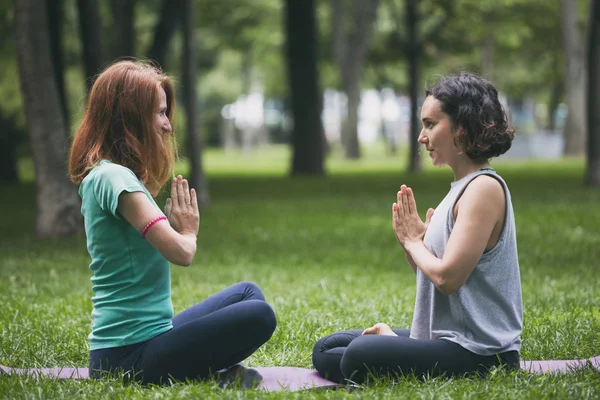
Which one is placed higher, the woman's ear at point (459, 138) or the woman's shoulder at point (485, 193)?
the woman's ear at point (459, 138)

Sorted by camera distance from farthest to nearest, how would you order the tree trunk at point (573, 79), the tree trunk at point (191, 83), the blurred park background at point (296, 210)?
the tree trunk at point (573, 79) → the tree trunk at point (191, 83) → the blurred park background at point (296, 210)

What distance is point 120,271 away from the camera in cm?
393

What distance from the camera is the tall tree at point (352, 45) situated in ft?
105

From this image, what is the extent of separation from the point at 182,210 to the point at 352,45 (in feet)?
104

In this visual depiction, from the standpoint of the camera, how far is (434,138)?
3.93m

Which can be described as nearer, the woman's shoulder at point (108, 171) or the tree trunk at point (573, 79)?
the woman's shoulder at point (108, 171)

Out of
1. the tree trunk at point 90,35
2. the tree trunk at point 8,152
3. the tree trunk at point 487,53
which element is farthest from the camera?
the tree trunk at point 487,53

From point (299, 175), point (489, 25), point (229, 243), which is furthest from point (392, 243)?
point (489, 25)

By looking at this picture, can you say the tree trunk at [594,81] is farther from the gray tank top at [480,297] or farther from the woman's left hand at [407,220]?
the woman's left hand at [407,220]

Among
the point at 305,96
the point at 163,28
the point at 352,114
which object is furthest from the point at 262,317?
the point at 352,114

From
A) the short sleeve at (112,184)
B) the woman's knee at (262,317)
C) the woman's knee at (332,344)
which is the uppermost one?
the short sleeve at (112,184)

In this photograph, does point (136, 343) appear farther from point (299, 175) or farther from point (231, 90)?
point (231, 90)

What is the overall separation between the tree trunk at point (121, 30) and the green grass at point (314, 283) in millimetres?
4033

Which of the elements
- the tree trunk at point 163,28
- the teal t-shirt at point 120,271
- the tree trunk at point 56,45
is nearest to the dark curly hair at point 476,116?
the teal t-shirt at point 120,271
